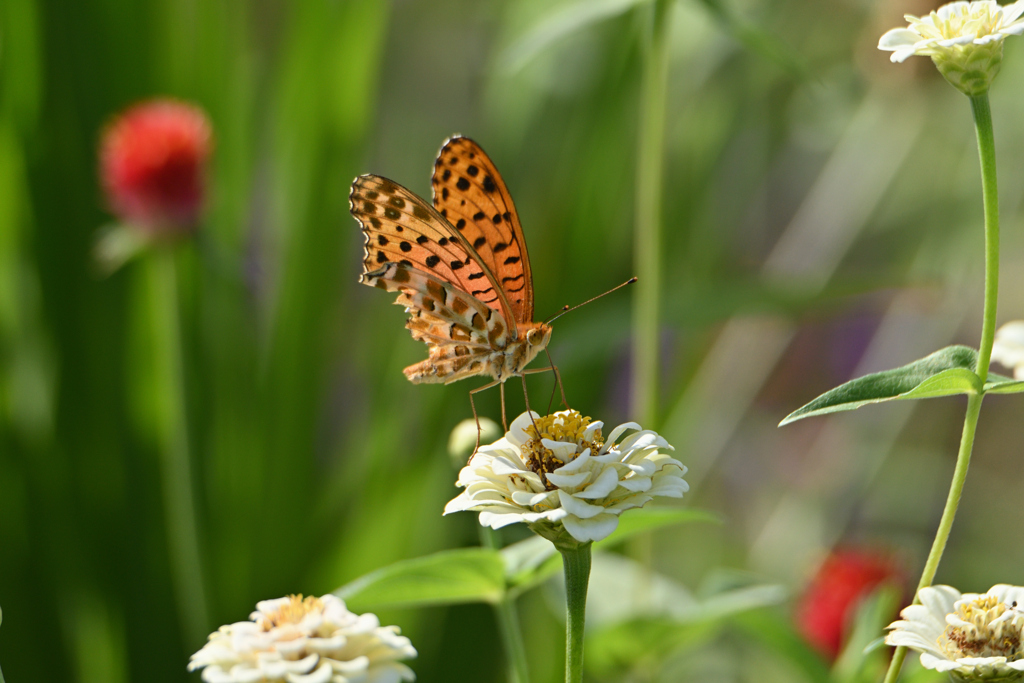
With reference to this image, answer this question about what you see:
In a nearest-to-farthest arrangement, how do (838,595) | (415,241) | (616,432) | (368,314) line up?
(616,432) < (415,241) < (838,595) < (368,314)

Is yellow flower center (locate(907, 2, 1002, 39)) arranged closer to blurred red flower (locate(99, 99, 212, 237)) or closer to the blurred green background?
the blurred green background

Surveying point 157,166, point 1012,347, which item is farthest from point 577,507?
point 157,166

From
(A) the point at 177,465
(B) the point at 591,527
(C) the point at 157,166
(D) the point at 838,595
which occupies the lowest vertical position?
(D) the point at 838,595

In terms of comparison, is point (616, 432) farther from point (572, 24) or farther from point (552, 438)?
Answer: point (572, 24)

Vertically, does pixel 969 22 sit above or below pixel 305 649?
above

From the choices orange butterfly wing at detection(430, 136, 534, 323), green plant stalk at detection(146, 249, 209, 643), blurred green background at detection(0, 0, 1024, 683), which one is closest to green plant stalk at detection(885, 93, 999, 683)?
orange butterfly wing at detection(430, 136, 534, 323)

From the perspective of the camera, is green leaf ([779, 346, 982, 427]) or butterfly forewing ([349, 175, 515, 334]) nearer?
green leaf ([779, 346, 982, 427])

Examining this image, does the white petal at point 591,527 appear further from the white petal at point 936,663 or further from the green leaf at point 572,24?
the green leaf at point 572,24
